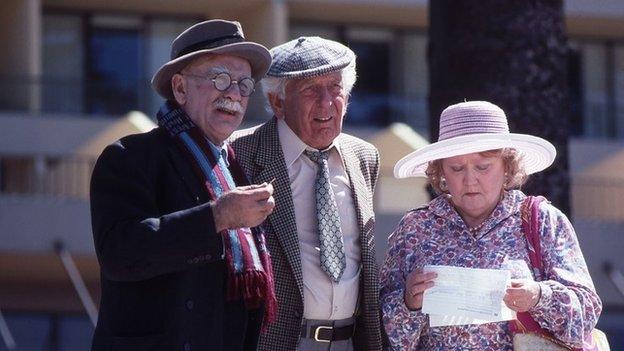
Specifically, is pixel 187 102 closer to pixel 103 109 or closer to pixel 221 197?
pixel 221 197

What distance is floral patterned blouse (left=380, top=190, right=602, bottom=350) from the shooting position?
17.7 ft

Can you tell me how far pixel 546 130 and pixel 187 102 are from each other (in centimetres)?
287

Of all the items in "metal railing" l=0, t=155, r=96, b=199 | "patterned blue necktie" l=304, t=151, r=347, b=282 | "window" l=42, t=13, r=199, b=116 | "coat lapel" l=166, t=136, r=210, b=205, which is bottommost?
"metal railing" l=0, t=155, r=96, b=199

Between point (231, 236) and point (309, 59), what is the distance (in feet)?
3.63

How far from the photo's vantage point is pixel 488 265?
5.53 meters

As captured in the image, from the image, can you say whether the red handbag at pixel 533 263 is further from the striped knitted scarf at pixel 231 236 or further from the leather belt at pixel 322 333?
the striped knitted scarf at pixel 231 236

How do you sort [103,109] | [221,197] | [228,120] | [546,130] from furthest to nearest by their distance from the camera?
[103,109], [546,130], [228,120], [221,197]

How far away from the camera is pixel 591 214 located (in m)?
25.2

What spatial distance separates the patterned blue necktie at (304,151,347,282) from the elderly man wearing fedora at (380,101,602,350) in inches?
6.8

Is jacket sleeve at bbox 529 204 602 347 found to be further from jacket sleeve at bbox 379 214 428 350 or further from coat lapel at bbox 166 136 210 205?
coat lapel at bbox 166 136 210 205

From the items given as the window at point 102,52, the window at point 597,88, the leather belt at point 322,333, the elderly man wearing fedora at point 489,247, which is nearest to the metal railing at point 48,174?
the window at point 102,52

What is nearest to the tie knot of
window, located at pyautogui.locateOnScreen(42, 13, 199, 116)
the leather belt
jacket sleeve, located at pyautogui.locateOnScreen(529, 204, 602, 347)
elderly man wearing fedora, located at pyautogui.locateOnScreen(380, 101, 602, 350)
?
elderly man wearing fedora, located at pyautogui.locateOnScreen(380, 101, 602, 350)

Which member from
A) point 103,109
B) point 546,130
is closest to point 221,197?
point 546,130

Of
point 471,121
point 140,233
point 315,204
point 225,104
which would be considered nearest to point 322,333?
point 315,204
